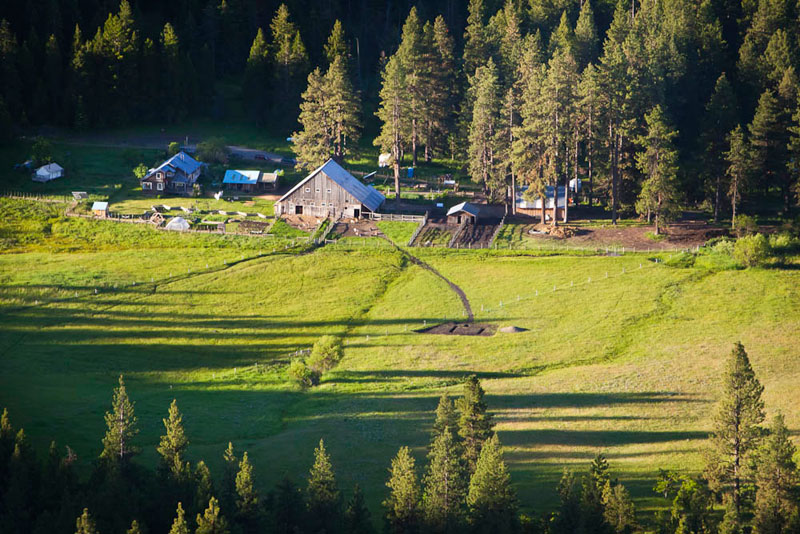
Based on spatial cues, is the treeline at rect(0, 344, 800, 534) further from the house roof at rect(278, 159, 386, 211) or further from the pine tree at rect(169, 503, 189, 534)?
the house roof at rect(278, 159, 386, 211)

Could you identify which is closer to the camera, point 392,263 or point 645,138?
point 392,263

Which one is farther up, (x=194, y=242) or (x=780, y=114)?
(x=780, y=114)

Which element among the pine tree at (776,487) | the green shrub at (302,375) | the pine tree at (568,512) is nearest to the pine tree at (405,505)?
the pine tree at (568,512)

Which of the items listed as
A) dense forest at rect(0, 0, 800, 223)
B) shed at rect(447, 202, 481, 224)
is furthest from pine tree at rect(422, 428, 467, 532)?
dense forest at rect(0, 0, 800, 223)

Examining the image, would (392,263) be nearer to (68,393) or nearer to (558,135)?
(558,135)

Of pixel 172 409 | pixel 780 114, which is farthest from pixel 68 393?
pixel 780 114

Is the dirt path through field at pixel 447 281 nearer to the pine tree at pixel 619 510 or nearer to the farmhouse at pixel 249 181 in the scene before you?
the farmhouse at pixel 249 181
